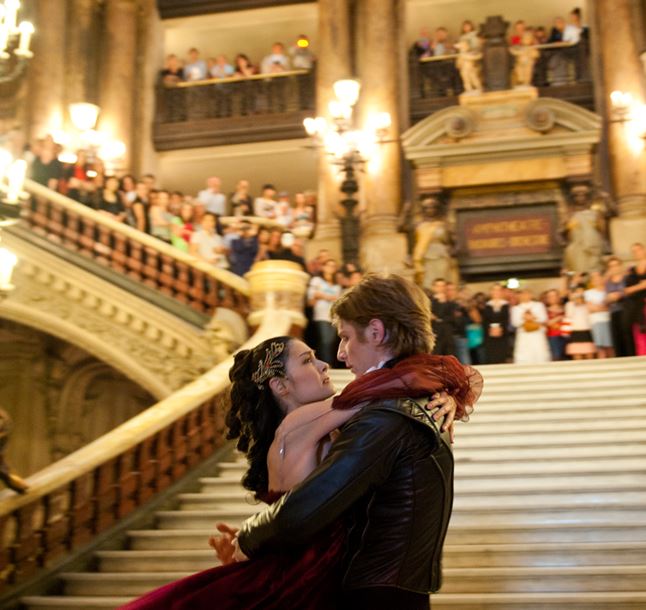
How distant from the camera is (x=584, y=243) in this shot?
12.7 m

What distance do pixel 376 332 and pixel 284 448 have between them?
35 cm

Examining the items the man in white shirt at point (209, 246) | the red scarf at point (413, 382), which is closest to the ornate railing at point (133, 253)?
the man in white shirt at point (209, 246)

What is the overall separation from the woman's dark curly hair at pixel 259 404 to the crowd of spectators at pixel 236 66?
15832mm

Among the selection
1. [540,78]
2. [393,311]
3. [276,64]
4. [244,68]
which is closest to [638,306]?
[393,311]

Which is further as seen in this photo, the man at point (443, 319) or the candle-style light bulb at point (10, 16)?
the man at point (443, 319)

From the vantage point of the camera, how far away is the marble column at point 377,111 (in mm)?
14922

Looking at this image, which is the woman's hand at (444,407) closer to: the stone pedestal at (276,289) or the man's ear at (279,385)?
the man's ear at (279,385)

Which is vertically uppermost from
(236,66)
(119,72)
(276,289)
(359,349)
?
(236,66)

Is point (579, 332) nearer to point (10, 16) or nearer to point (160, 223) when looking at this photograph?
point (160, 223)

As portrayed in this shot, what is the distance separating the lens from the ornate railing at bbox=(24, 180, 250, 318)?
10070 millimetres

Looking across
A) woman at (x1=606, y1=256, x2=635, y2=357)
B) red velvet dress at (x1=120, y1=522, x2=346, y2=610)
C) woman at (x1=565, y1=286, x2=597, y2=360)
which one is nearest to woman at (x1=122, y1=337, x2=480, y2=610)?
red velvet dress at (x1=120, y1=522, x2=346, y2=610)

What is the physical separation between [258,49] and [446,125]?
733 cm

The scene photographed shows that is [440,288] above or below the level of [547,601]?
above

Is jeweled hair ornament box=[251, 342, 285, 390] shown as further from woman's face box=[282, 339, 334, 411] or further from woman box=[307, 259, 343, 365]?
woman box=[307, 259, 343, 365]
